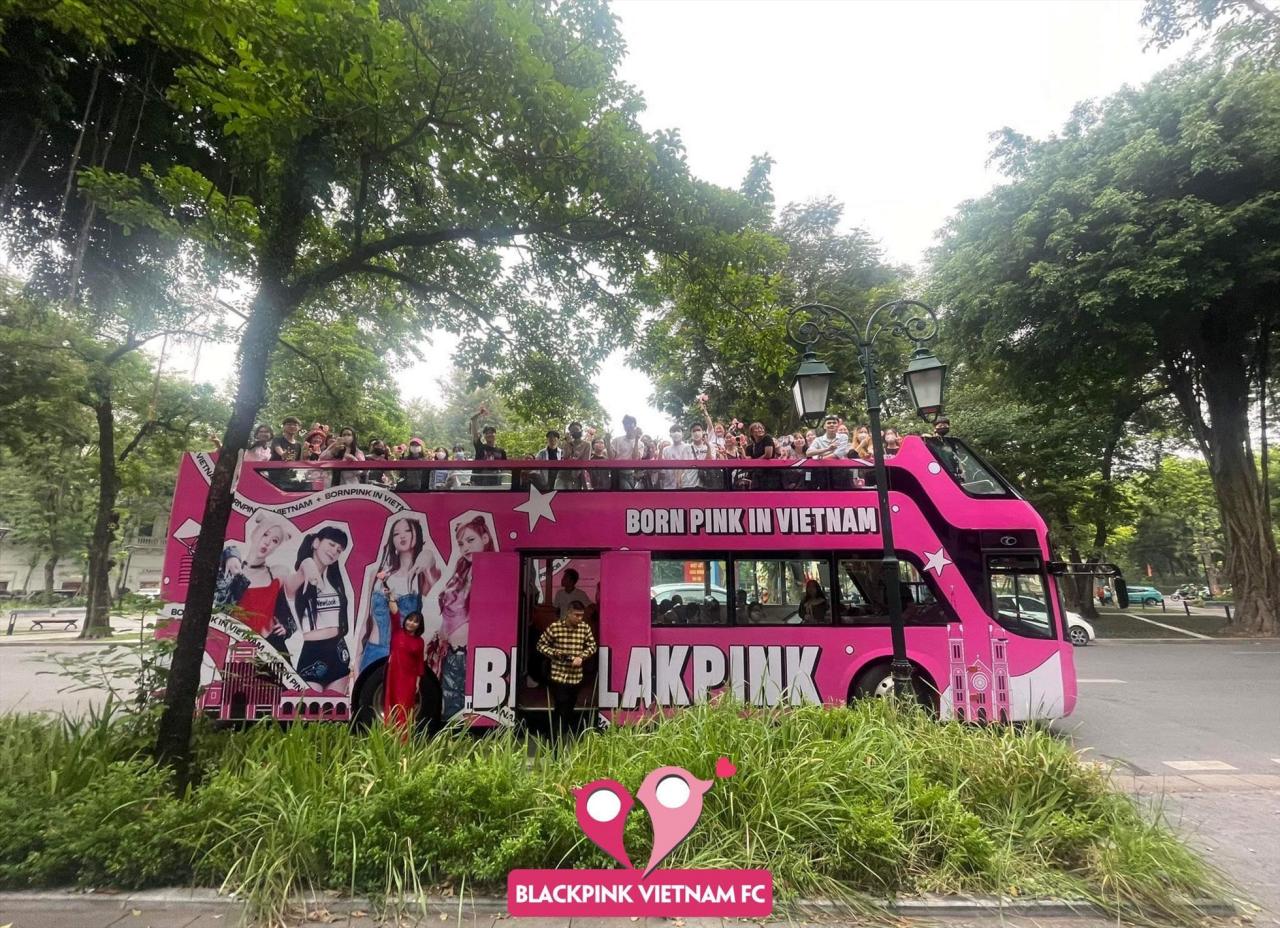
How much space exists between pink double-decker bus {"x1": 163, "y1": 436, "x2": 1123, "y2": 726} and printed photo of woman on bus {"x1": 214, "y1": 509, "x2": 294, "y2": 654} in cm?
2

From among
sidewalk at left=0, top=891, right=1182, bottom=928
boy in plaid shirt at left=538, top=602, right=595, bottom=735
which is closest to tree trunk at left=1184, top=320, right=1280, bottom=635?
sidewalk at left=0, top=891, right=1182, bottom=928

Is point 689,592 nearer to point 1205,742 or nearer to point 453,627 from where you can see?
point 453,627

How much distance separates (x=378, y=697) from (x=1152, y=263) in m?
19.3

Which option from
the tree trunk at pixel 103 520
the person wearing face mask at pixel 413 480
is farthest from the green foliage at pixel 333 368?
the tree trunk at pixel 103 520

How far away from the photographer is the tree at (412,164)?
5102 millimetres

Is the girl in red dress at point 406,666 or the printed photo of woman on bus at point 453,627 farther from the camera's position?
the printed photo of woman on bus at point 453,627

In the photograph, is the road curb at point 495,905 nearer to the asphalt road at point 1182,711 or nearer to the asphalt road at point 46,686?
the asphalt road at point 46,686

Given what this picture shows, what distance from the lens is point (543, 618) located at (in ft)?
25.8

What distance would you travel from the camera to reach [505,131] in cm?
Result: 633

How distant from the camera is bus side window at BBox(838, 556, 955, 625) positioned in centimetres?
737

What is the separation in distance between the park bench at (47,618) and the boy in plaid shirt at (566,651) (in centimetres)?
2549

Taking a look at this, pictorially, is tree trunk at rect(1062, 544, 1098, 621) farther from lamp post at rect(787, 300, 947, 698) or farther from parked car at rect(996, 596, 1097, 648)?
lamp post at rect(787, 300, 947, 698)

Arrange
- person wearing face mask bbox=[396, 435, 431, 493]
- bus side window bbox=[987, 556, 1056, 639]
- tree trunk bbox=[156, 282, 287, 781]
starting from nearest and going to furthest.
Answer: tree trunk bbox=[156, 282, 287, 781]
bus side window bbox=[987, 556, 1056, 639]
person wearing face mask bbox=[396, 435, 431, 493]

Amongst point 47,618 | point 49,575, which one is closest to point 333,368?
point 47,618
